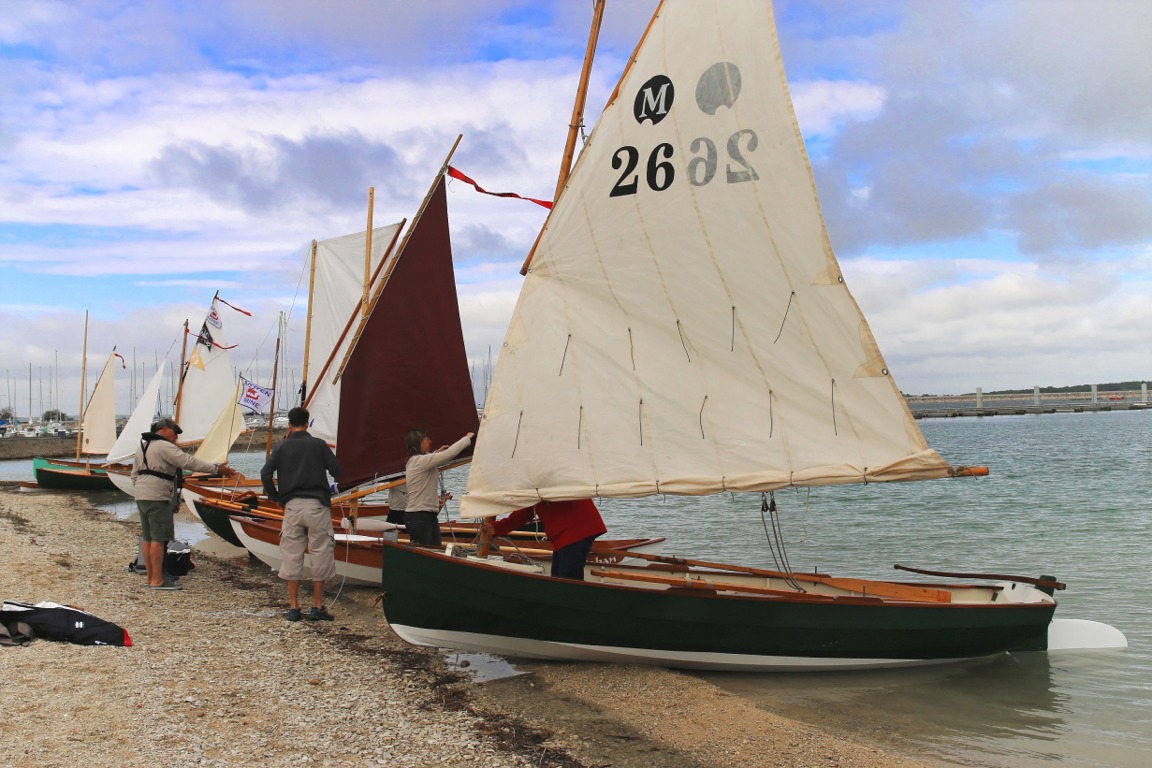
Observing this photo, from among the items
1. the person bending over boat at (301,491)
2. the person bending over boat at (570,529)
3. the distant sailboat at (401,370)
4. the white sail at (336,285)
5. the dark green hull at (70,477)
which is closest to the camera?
the person bending over boat at (570,529)

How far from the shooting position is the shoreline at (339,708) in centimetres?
551

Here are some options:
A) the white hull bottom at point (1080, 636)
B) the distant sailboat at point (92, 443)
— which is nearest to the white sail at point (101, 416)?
the distant sailboat at point (92, 443)

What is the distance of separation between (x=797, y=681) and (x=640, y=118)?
551cm

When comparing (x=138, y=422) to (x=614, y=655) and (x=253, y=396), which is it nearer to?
(x=253, y=396)

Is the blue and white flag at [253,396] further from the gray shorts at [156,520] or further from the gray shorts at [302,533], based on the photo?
the gray shorts at [302,533]

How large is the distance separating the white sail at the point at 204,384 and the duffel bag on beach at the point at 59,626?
18.9m

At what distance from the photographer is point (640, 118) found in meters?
7.99

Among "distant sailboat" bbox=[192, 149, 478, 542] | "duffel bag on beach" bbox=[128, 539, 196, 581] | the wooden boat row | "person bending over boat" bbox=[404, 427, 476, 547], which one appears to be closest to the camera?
the wooden boat row

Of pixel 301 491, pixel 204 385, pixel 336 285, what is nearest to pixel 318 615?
pixel 301 491

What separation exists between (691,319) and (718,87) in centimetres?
212

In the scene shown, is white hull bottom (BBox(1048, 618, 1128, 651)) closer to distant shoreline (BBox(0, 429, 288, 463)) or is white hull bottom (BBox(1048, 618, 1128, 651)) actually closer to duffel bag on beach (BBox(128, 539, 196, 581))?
duffel bag on beach (BBox(128, 539, 196, 581))

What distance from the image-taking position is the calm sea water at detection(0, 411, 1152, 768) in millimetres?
7684

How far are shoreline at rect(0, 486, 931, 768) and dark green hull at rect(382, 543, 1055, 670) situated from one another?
30 cm

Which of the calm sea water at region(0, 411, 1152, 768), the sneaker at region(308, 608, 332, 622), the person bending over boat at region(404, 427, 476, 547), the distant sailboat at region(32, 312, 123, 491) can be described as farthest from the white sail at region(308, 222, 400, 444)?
the distant sailboat at region(32, 312, 123, 491)
